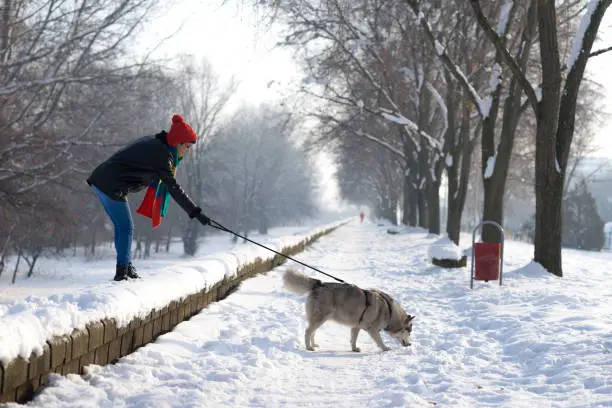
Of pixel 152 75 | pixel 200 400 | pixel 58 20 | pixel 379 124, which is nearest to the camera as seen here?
pixel 200 400

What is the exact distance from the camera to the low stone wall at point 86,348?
3.54 meters

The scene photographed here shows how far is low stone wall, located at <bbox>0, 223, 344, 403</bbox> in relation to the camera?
11.6ft

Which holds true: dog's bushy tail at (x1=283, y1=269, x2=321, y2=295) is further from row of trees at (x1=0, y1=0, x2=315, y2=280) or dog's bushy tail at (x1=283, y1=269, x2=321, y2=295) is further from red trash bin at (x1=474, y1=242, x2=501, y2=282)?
row of trees at (x1=0, y1=0, x2=315, y2=280)

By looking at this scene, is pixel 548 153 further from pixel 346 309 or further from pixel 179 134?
pixel 179 134

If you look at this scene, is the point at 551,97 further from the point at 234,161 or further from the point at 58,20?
the point at 234,161

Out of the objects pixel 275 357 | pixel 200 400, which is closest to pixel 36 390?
pixel 200 400

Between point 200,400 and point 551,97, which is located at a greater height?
Result: point 551,97

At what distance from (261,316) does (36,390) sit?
4429 millimetres

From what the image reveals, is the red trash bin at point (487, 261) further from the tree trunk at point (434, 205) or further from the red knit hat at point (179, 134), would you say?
the tree trunk at point (434, 205)

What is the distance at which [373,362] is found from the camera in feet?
20.8

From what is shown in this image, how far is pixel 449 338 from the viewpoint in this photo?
24.3 ft

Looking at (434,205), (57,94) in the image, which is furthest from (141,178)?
(434,205)

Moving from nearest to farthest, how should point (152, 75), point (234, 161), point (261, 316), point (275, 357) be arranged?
point (275, 357), point (261, 316), point (152, 75), point (234, 161)

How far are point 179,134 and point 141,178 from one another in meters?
0.63
